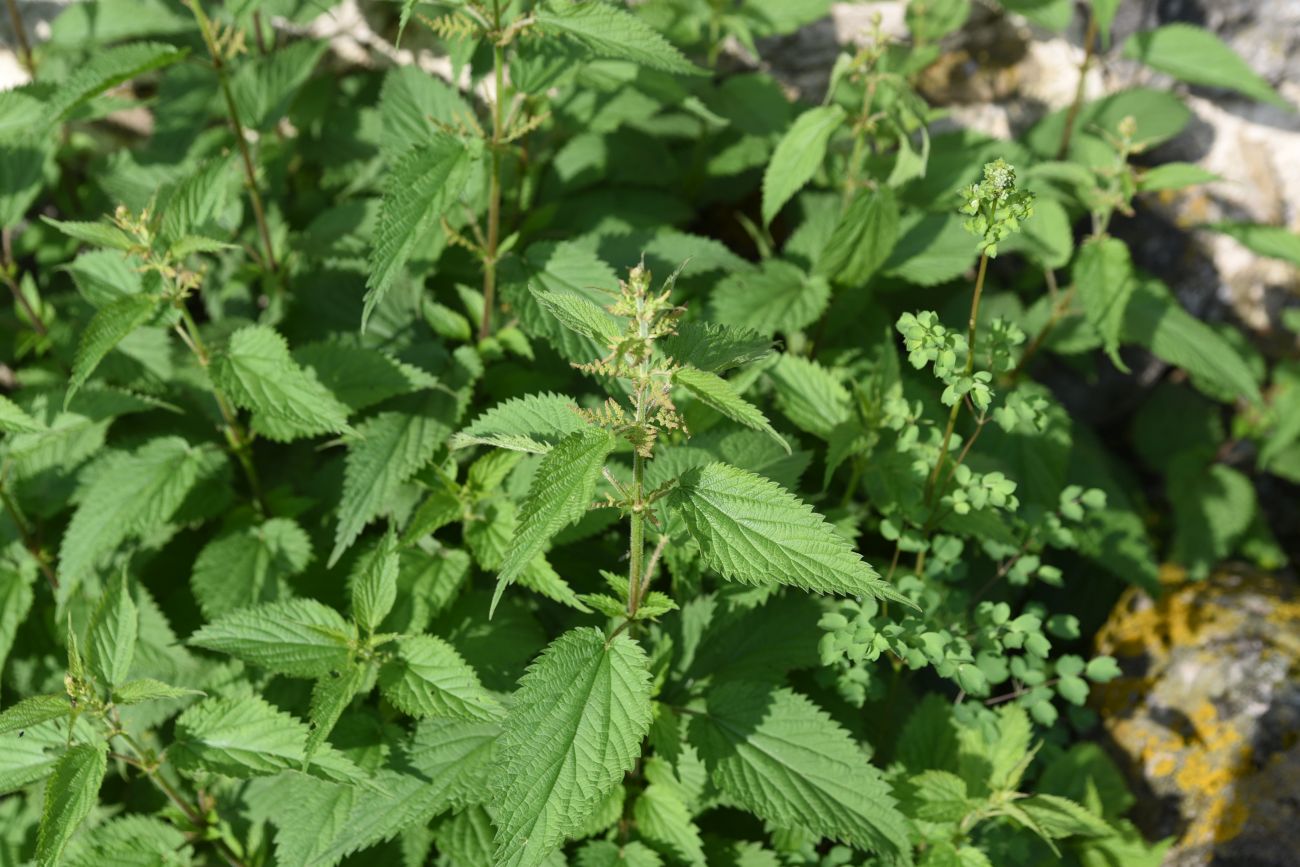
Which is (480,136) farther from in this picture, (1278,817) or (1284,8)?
(1284,8)

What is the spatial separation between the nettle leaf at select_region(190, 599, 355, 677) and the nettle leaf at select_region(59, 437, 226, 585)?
1.72 ft

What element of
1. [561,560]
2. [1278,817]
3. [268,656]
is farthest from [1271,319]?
[268,656]

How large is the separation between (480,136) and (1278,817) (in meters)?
3.34

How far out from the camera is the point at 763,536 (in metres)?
2.07

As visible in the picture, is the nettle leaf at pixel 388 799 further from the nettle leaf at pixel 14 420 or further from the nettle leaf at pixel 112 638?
the nettle leaf at pixel 14 420

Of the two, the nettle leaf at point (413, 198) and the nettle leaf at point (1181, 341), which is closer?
the nettle leaf at point (413, 198)

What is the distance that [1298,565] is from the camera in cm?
491

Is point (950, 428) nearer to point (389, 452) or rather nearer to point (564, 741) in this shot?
point (564, 741)

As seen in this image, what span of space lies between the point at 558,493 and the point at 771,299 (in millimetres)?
1785

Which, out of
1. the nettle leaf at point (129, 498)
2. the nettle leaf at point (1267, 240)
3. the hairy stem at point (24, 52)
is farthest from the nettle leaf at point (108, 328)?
the nettle leaf at point (1267, 240)

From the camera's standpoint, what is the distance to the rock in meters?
3.23

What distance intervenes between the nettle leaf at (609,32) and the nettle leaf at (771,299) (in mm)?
967

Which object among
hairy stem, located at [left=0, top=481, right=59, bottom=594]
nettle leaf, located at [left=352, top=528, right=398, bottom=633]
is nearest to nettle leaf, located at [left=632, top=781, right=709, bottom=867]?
nettle leaf, located at [left=352, top=528, right=398, bottom=633]

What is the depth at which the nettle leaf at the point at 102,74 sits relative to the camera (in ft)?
9.22
